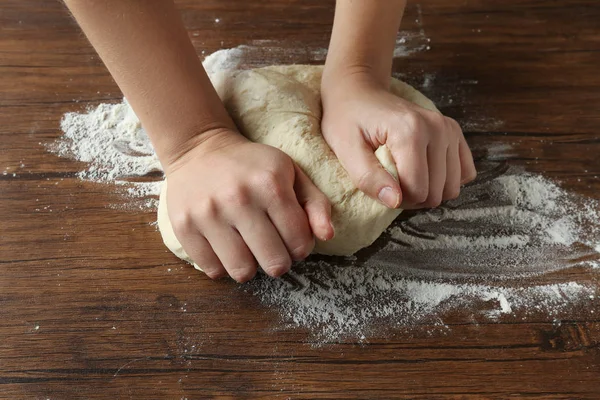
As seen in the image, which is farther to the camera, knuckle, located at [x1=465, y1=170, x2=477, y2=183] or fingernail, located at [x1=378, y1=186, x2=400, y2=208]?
knuckle, located at [x1=465, y1=170, x2=477, y2=183]

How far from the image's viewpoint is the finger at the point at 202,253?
85 cm

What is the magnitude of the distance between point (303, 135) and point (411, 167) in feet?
0.61

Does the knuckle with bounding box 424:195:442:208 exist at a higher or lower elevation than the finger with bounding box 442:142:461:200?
lower

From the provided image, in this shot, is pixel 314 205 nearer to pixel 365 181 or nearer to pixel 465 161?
pixel 365 181

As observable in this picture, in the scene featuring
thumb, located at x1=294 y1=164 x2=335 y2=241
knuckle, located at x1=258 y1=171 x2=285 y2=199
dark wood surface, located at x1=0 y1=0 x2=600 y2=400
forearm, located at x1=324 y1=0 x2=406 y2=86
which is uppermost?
forearm, located at x1=324 y1=0 x2=406 y2=86

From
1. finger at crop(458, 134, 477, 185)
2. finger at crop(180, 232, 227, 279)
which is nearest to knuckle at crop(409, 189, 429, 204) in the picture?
finger at crop(458, 134, 477, 185)

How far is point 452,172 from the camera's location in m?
0.92

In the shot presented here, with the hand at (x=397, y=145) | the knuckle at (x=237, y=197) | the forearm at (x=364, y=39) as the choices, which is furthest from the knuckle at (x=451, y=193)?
the knuckle at (x=237, y=197)

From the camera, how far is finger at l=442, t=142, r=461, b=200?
2.99 ft

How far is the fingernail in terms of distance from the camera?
0.83 m

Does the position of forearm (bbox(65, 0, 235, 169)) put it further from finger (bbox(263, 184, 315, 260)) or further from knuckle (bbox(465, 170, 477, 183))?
knuckle (bbox(465, 170, 477, 183))

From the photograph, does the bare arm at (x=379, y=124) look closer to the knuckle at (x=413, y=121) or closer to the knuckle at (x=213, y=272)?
the knuckle at (x=413, y=121)

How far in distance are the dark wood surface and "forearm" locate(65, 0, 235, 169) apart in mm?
182

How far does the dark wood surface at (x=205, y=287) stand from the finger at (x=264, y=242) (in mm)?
87
